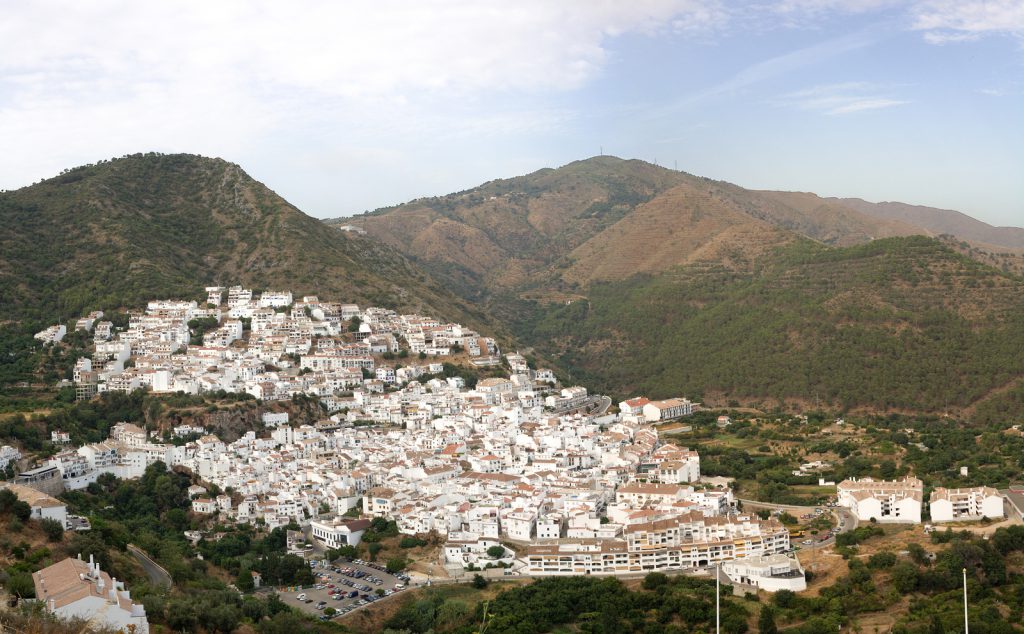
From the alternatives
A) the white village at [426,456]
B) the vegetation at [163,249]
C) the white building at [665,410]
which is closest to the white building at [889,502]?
the white village at [426,456]

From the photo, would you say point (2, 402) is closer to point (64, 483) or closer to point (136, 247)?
point (64, 483)

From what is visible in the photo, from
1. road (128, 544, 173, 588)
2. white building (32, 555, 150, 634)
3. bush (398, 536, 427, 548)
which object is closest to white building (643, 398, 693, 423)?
bush (398, 536, 427, 548)

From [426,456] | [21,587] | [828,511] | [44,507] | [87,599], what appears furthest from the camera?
[426,456]

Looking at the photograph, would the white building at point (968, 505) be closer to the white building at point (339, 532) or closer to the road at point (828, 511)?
the road at point (828, 511)

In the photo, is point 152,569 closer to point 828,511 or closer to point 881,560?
point 881,560

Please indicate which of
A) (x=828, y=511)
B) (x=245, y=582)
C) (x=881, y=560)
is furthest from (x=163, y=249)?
(x=881, y=560)

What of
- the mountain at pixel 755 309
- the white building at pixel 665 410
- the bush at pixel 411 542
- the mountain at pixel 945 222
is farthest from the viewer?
the mountain at pixel 945 222

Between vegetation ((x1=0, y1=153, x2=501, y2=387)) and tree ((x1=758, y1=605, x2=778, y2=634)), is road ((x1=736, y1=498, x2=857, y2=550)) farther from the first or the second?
vegetation ((x1=0, y1=153, x2=501, y2=387))
